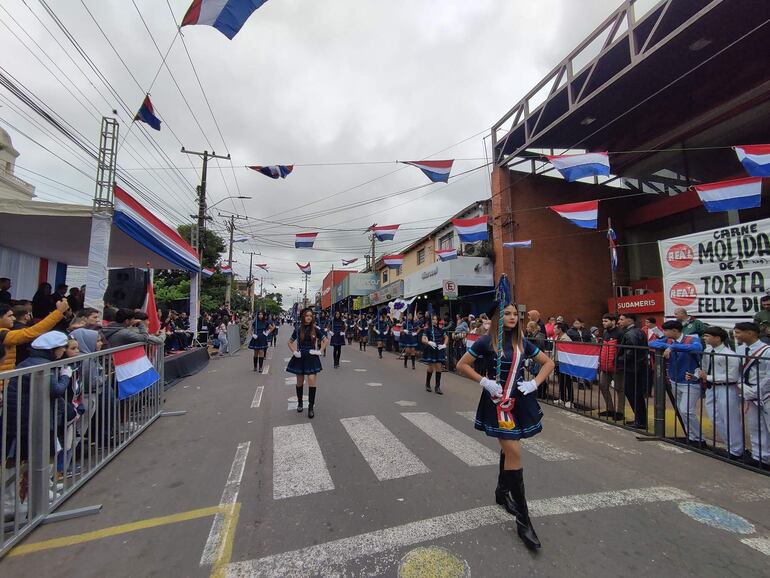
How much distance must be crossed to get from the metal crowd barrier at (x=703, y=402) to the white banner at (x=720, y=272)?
82.3 inches

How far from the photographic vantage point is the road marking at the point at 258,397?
25.4 feet

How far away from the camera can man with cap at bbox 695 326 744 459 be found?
4965 mm

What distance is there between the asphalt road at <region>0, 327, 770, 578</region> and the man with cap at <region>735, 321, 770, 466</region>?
503 millimetres

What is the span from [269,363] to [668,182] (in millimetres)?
17541

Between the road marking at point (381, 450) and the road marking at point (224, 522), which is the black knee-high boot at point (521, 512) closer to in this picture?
the road marking at point (381, 450)

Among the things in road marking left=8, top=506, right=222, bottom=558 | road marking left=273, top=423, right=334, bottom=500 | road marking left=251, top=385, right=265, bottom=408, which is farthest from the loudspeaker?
road marking left=8, top=506, right=222, bottom=558

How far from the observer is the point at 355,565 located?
2.68 meters

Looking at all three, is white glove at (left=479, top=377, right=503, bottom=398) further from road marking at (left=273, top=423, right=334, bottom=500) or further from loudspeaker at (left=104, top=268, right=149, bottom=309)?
loudspeaker at (left=104, top=268, right=149, bottom=309)

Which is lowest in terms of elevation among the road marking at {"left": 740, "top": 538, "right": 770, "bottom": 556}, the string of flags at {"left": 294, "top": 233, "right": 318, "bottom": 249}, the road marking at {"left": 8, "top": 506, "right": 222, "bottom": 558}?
the road marking at {"left": 8, "top": 506, "right": 222, "bottom": 558}

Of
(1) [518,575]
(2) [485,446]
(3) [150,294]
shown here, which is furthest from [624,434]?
(3) [150,294]

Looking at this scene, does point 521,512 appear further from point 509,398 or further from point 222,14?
point 222,14

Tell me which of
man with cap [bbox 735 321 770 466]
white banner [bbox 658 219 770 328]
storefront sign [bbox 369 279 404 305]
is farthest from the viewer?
storefront sign [bbox 369 279 404 305]

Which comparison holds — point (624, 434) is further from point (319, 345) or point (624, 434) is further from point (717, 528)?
point (319, 345)

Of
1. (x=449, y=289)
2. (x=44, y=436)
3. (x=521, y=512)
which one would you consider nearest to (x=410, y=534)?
(x=521, y=512)
